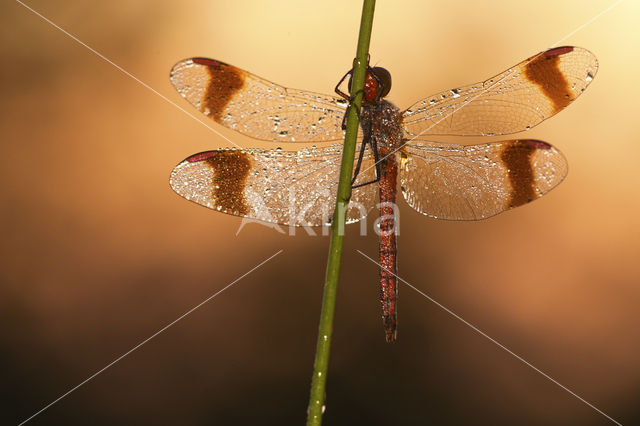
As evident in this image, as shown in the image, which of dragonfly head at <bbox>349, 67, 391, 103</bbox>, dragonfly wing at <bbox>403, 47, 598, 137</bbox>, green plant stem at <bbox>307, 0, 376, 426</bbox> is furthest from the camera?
dragonfly wing at <bbox>403, 47, 598, 137</bbox>

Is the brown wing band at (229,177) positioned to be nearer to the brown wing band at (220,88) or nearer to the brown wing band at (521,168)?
the brown wing band at (220,88)

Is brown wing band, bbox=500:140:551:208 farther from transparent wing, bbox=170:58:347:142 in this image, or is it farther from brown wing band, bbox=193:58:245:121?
brown wing band, bbox=193:58:245:121

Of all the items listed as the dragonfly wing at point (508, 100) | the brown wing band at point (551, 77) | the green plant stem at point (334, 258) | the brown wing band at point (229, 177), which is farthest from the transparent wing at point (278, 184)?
the green plant stem at point (334, 258)

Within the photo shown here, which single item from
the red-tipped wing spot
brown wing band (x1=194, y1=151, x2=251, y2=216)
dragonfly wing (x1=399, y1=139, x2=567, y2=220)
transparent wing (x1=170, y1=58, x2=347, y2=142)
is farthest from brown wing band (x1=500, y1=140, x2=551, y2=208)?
brown wing band (x1=194, y1=151, x2=251, y2=216)

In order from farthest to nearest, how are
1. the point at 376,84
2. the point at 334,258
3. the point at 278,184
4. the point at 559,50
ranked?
the point at 278,184 → the point at 559,50 → the point at 376,84 → the point at 334,258

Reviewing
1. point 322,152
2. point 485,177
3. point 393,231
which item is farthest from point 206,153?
point 485,177

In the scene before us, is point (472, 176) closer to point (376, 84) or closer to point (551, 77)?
point (551, 77)

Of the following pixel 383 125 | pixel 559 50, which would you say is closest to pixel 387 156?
pixel 383 125
